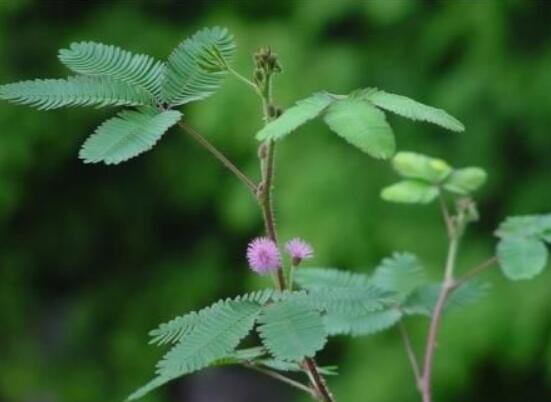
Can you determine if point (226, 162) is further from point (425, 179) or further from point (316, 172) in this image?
point (316, 172)

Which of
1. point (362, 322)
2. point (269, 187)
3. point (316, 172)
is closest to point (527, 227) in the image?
point (362, 322)

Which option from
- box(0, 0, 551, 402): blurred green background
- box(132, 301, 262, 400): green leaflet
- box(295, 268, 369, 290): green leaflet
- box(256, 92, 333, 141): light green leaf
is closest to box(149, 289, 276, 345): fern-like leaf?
box(132, 301, 262, 400): green leaflet

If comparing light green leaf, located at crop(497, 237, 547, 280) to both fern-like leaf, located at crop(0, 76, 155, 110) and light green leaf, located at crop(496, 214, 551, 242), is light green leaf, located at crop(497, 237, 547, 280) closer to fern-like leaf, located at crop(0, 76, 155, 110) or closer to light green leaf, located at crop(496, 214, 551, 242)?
light green leaf, located at crop(496, 214, 551, 242)

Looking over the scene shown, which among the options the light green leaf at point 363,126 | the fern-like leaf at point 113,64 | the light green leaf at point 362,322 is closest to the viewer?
the light green leaf at point 363,126

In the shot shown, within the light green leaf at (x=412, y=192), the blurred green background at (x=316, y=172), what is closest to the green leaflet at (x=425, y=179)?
the light green leaf at (x=412, y=192)

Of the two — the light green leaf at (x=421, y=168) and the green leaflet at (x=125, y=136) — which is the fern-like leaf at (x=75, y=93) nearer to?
the green leaflet at (x=125, y=136)

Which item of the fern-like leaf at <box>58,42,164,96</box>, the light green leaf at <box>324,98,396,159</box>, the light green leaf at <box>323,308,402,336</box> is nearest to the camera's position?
the light green leaf at <box>324,98,396,159</box>

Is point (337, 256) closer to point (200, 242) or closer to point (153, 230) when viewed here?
point (200, 242)
